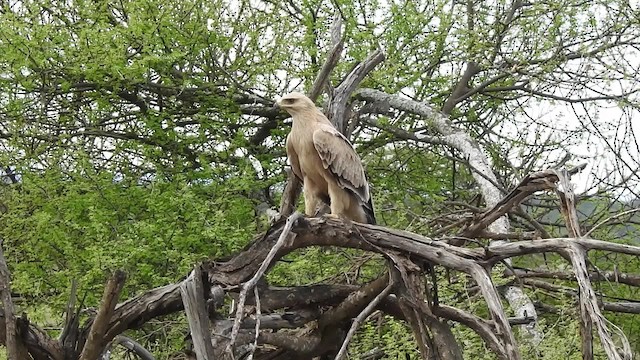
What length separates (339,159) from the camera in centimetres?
381

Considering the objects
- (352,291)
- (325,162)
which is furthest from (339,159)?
(352,291)

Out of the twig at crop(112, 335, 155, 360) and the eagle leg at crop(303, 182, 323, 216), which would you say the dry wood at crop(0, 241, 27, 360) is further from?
the eagle leg at crop(303, 182, 323, 216)

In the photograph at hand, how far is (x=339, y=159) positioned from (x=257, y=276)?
1527mm

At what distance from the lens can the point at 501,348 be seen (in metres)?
2.54

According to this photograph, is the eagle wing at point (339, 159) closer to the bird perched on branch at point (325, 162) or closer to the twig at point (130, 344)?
the bird perched on branch at point (325, 162)

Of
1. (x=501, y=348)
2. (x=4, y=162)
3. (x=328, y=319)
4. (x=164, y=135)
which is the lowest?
(x=501, y=348)

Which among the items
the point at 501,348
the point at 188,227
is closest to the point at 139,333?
the point at 188,227

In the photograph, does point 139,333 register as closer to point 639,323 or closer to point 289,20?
point 289,20

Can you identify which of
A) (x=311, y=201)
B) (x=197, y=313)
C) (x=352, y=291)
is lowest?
(x=197, y=313)

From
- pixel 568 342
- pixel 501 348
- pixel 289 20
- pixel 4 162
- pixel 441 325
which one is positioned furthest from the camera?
pixel 289 20

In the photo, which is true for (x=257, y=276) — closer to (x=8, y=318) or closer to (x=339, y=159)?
(x=8, y=318)

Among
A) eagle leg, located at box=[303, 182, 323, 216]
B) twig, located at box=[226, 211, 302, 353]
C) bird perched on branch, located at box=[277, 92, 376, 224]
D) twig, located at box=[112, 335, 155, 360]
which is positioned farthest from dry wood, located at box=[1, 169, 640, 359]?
eagle leg, located at box=[303, 182, 323, 216]

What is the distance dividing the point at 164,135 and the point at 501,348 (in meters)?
5.01

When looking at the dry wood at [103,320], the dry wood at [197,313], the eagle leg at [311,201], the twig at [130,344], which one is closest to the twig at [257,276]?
the dry wood at [197,313]
